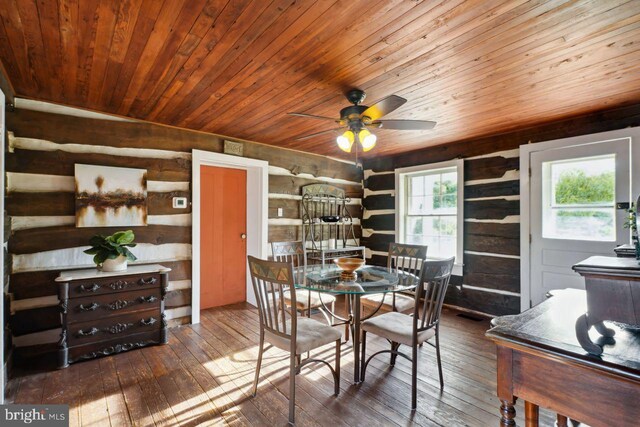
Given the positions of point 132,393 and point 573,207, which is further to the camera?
point 573,207

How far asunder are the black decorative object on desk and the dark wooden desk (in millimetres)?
46

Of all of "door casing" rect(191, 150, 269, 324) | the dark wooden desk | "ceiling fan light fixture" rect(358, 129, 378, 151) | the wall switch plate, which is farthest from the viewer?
"door casing" rect(191, 150, 269, 324)

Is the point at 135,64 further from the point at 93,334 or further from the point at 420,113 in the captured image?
the point at 420,113

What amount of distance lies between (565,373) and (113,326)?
11.3 feet

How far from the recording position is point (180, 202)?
3.72 metres

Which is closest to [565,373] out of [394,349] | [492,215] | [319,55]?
[394,349]

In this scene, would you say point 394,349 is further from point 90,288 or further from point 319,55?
point 90,288

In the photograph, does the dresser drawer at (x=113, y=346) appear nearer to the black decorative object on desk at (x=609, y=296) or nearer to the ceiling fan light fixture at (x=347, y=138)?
the ceiling fan light fixture at (x=347, y=138)

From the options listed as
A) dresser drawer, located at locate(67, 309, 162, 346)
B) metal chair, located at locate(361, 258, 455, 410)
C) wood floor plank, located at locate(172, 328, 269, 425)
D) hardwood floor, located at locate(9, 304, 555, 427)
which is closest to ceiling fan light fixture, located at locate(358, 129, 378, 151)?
metal chair, located at locate(361, 258, 455, 410)

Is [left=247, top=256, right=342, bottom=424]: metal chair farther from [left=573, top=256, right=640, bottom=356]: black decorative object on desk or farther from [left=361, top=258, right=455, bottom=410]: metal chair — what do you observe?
[left=573, top=256, right=640, bottom=356]: black decorative object on desk

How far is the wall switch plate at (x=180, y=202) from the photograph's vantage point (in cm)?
369

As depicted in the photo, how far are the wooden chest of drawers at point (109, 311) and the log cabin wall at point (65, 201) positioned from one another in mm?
297

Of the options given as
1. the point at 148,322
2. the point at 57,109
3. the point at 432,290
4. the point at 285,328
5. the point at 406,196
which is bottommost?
the point at 148,322

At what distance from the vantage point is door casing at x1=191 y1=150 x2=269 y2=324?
150 inches
